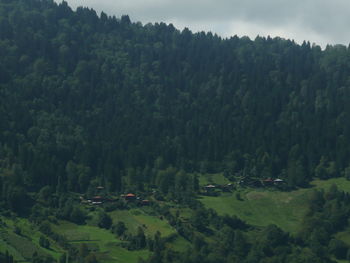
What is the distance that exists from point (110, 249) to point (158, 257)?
14039mm

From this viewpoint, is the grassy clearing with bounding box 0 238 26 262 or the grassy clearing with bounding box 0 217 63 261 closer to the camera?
the grassy clearing with bounding box 0 238 26 262

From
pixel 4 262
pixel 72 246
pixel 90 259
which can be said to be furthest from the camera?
pixel 72 246

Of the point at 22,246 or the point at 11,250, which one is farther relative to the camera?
the point at 22,246

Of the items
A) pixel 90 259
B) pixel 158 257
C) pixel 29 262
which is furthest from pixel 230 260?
pixel 29 262

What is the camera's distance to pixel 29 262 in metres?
182

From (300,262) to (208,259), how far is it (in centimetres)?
2105

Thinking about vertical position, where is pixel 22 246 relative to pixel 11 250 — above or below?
above

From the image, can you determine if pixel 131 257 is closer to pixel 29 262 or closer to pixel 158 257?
pixel 158 257

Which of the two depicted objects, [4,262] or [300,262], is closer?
[4,262]

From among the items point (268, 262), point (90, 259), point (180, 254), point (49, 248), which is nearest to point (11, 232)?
point (49, 248)

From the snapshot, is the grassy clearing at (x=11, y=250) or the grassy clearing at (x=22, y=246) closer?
the grassy clearing at (x=11, y=250)

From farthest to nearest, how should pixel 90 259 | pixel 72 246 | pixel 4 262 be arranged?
pixel 72 246, pixel 90 259, pixel 4 262

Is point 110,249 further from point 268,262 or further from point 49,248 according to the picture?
point 268,262

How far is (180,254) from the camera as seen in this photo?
19525 centimetres
